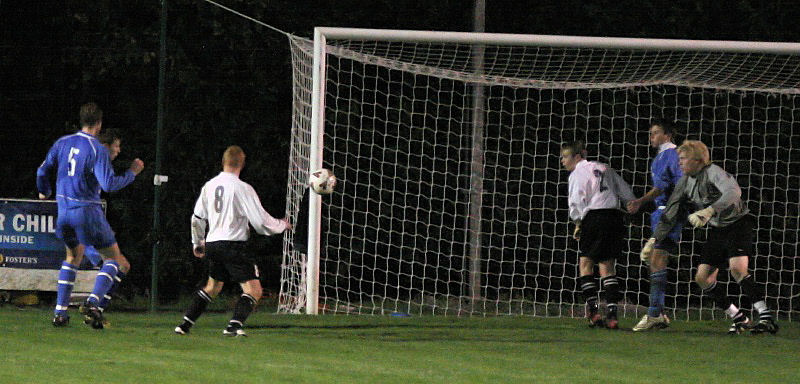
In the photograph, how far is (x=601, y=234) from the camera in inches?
430

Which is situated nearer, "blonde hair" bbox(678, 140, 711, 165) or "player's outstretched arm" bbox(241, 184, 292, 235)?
"player's outstretched arm" bbox(241, 184, 292, 235)

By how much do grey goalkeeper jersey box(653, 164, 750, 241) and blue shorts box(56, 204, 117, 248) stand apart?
4.28 metres

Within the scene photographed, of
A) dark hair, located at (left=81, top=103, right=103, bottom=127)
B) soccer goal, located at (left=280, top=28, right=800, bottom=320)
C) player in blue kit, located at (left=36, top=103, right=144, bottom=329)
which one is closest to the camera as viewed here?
player in blue kit, located at (left=36, top=103, right=144, bottom=329)

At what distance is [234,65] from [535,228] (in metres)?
3.84

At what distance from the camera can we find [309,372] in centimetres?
748

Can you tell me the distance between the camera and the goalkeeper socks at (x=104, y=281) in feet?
32.8

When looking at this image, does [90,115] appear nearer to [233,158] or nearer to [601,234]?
[233,158]

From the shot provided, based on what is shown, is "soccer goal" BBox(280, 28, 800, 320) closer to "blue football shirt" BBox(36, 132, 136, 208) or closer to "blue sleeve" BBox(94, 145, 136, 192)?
"blue football shirt" BBox(36, 132, 136, 208)

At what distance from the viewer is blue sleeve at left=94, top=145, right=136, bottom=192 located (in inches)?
386

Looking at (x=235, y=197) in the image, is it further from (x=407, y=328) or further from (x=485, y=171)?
(x=485, y=171)

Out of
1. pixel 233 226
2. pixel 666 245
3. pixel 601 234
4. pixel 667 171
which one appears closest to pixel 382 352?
pixel 233 226

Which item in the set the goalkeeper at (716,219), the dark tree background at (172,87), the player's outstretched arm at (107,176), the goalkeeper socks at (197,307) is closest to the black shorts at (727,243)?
the goalkeeper at (716,219)

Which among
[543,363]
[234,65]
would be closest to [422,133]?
[234,65]

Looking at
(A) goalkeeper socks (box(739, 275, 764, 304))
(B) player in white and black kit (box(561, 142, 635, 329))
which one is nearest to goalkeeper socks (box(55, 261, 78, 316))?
(B) player in white and black kit (box(561, 142, 635, 329))
